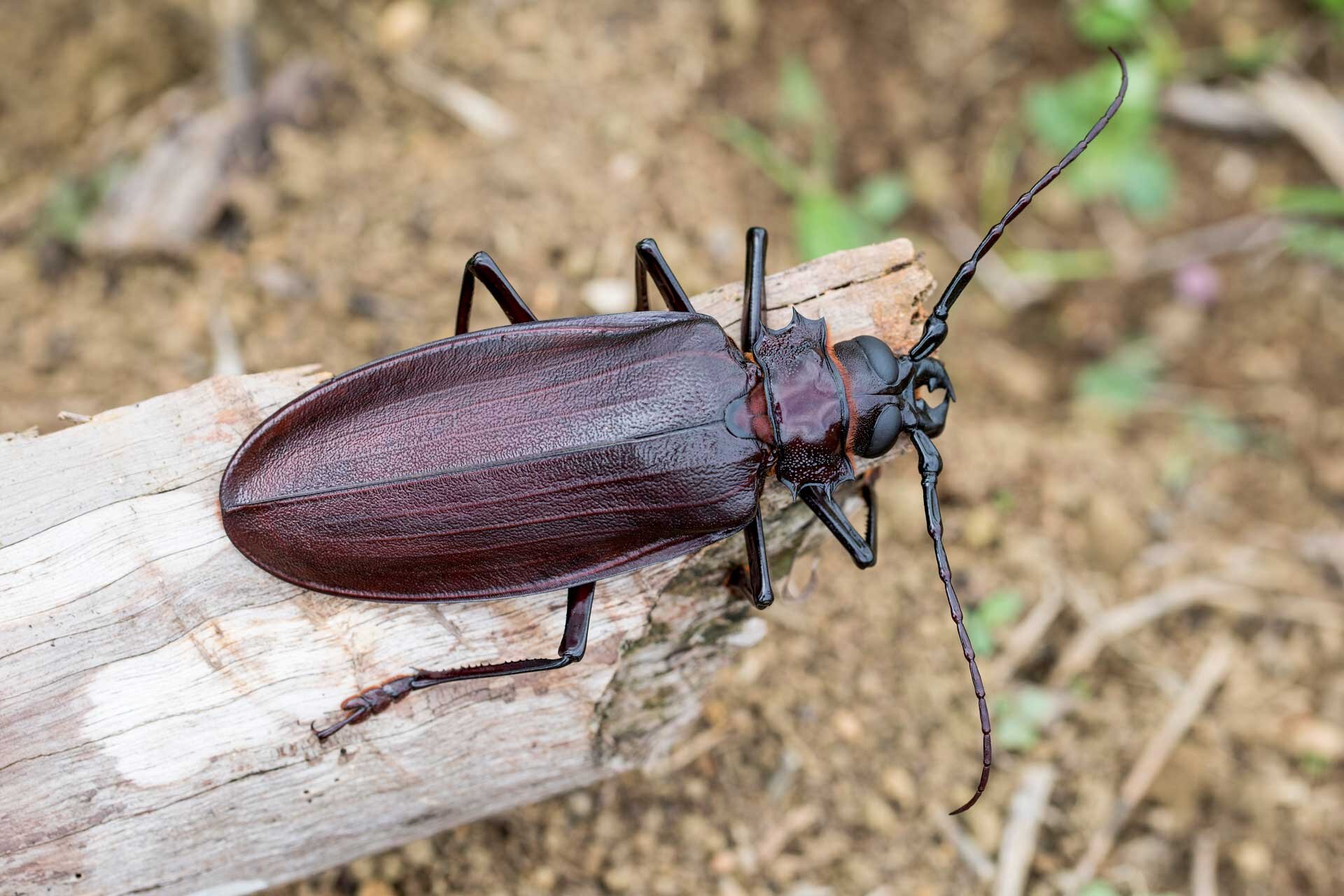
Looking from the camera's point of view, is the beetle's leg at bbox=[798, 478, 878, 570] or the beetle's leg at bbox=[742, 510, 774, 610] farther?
the beetle's leg at bbox=[798, 478, 878, 570]

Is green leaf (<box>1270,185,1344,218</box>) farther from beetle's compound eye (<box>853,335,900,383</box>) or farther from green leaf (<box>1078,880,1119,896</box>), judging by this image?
green leaf (<box>1078,880,1119,896</box>)

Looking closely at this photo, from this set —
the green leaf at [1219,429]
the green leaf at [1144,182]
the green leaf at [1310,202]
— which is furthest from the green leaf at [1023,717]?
the green leaf at [1310,202]

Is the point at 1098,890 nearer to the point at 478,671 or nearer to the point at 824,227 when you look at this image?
the point at 478,671

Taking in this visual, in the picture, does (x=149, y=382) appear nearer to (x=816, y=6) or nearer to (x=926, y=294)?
(x=926, y=294)

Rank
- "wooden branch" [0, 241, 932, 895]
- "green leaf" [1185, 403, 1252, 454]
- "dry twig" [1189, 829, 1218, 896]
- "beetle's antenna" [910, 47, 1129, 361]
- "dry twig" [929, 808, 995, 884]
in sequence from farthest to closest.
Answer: "green leaf" [1185, 403, 1252, 454]
"dry twig" [1189, 829, 1218, 896]
"dry twig" [929, 808, 995, 884]
"beetle's antenna" [910, 47, 1129, 361]
"wooden branch" [0, 241, 932, 895]

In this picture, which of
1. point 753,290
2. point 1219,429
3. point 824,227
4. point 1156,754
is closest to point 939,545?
point 753,290

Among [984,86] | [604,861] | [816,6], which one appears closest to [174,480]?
[604,861]

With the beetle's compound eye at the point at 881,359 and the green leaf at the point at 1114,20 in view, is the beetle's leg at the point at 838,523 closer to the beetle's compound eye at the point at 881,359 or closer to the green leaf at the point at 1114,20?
the beetle's compound eye at the point at 881,359

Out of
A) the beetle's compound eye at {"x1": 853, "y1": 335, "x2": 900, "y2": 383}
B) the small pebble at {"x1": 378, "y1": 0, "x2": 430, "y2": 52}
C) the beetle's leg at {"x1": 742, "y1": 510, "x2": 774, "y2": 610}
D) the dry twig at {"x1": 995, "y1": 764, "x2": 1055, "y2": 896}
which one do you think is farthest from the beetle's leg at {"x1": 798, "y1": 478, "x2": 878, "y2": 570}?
the small pebble at {"x1": 378, "y1": 0, "x2": 430, "y2": 52}
